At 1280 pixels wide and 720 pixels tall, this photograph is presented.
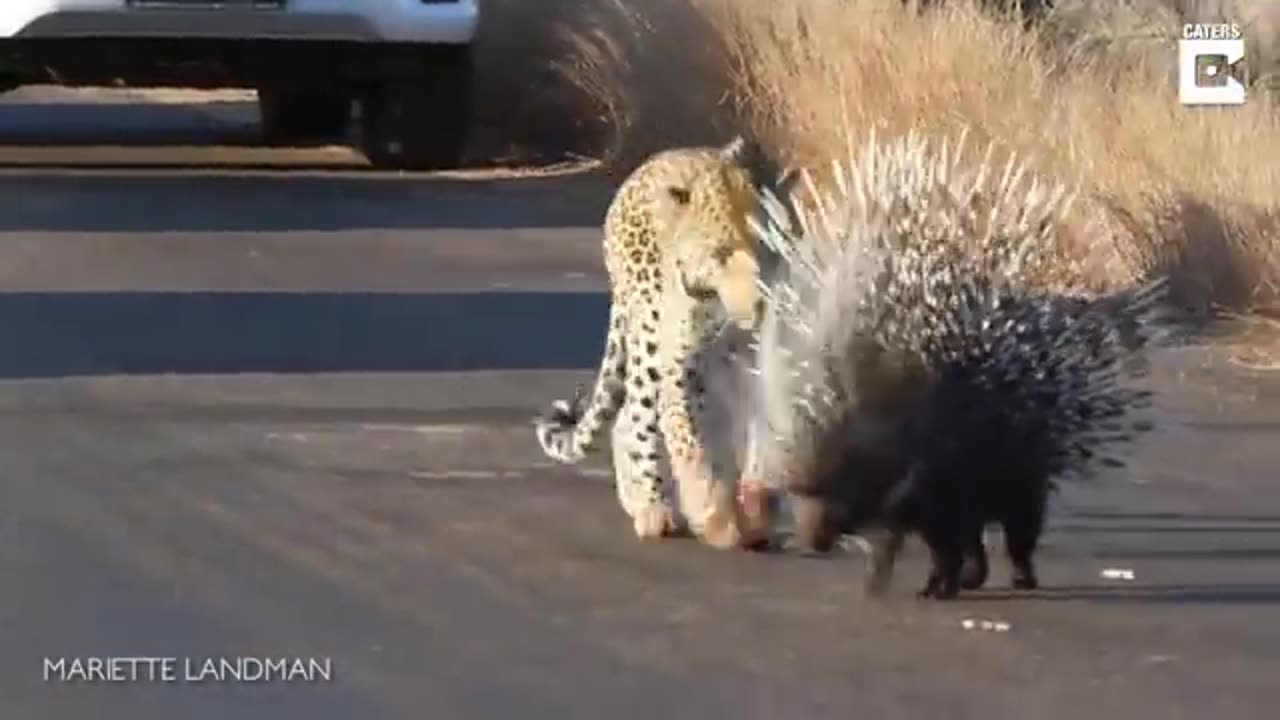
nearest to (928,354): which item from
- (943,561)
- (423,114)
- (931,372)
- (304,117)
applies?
(931,372)

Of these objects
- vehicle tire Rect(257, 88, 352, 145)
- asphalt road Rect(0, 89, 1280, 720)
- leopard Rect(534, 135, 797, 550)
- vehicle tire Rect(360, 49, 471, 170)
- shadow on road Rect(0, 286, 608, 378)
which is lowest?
vehicle tire Rect(257, 88, 352, 145)

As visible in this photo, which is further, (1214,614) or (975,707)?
(1214,614)

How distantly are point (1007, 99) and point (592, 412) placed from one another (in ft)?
19.8

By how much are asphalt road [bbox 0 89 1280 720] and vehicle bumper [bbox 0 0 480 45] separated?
164 inches

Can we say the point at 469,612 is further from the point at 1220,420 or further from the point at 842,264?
the point at 1220,420

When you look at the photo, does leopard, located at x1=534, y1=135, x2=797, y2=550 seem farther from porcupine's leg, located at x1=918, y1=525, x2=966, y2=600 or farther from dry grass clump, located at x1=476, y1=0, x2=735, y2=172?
dry grass clump, located at x1=476, y1=0, x2=735, y2=172

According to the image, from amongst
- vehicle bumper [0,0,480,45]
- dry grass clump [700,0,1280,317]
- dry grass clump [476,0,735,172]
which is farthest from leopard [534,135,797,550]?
vehicle bumper [0,0,480,45]

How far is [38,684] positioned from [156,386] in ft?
12.0

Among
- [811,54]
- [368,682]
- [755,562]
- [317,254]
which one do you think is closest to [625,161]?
[811,54]

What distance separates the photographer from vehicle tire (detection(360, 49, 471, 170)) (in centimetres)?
1700

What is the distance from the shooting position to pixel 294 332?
11109 millimetres

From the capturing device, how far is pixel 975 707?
600 cm

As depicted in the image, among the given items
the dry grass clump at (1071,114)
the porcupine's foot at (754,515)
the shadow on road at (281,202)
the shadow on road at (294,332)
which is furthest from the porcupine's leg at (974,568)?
the shadow on road at (281,202)

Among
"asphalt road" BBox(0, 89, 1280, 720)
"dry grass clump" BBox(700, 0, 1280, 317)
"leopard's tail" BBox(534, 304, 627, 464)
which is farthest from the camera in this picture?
"dry grass clump" BBox(700, 0, 1280, 317)
